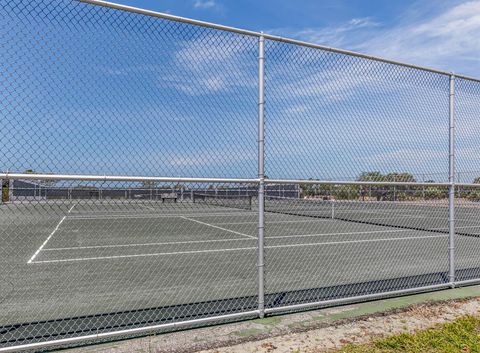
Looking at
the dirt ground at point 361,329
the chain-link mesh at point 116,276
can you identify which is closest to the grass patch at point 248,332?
the dirt ground at point 361,329

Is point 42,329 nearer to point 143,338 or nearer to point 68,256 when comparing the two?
point 143,338

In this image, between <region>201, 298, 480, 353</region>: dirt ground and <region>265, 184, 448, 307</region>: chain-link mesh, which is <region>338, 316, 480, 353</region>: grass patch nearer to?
<region>201, 298, 480, 353</region>: dirt ground

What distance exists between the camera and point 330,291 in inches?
240

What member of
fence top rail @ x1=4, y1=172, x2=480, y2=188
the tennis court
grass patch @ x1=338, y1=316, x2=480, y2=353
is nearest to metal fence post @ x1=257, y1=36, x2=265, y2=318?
fence top rail @ x1=4, y1=172, x2=480, y2=188

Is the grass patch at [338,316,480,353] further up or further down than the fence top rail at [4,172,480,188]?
further down

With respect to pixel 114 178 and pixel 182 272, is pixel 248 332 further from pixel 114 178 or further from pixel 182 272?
pixel 182 272

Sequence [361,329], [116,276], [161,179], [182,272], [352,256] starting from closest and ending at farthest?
[161,179]
[361,329]
[116,276]
[182,272]
[352,256]

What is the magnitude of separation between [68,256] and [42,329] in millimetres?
4936

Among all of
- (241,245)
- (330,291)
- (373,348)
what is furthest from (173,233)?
(373,348)

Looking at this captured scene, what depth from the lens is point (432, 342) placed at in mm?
4191

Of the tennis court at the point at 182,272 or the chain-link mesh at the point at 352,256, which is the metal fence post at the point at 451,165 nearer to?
the chain-link mesh at the point at 352,256

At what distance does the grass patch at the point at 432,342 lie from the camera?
4.01m

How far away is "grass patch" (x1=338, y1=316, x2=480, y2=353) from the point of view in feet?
13.1

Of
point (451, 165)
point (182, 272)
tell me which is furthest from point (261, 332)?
point (451, 165)
